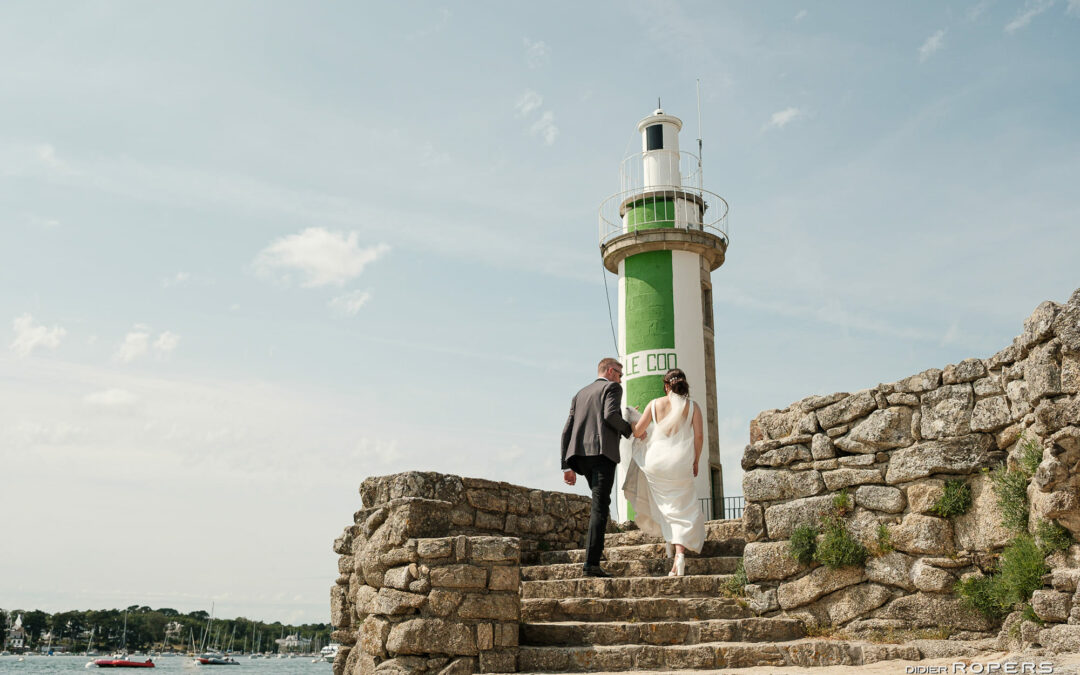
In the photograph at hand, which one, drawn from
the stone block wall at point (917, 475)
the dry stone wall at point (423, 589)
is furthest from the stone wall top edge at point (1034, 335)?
the dry stone wall at point (423, 589)

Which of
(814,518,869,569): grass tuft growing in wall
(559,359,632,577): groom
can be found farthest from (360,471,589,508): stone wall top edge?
(814,518,869,569): grass tuft growing in wall

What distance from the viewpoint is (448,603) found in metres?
5.68

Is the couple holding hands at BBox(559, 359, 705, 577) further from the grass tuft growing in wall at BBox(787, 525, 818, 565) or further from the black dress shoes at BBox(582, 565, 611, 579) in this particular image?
the grass tuft growing in wall at BBox(787, 525, 818, 565)

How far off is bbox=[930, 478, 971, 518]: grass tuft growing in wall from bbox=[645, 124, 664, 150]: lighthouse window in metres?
Answer: 10.8

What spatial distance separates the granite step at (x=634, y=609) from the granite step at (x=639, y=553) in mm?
832

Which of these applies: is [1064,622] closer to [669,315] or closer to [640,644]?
[640,644]

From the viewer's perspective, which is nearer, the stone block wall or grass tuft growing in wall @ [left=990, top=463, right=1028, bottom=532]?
the stone block wall

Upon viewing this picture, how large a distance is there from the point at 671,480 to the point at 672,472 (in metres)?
0.07

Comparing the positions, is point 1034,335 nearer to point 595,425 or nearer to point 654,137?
point 595,425

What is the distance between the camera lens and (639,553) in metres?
8.00

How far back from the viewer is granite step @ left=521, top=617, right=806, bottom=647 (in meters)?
5.99

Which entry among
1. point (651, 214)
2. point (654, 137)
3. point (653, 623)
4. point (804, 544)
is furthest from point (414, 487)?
point (654, 137)

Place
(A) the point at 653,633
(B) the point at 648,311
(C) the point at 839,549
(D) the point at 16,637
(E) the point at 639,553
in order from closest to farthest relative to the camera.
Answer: (A) the point at 653,633 → (C) the point at 839,549 → (E) the point at 639,553 → (B) the point at 648,311 → (D) the point at 16,637

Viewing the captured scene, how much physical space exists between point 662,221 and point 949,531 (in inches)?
381
